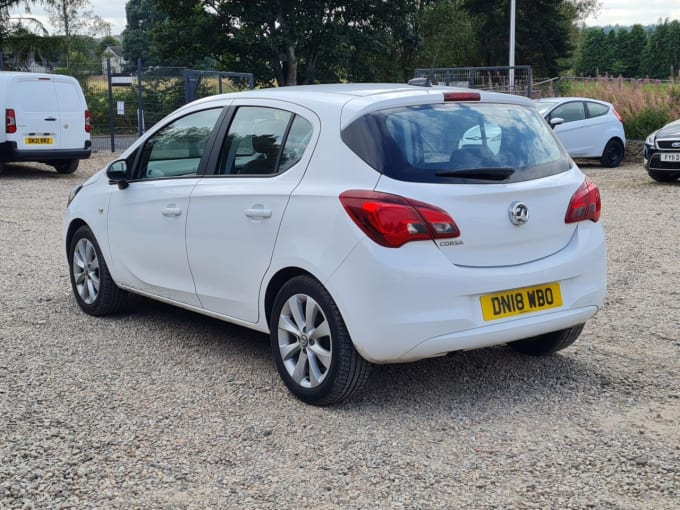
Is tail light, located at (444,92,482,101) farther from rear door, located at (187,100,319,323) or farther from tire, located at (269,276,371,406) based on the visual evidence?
tire, located at (269,276,371,406)

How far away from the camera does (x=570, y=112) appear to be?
18969mm

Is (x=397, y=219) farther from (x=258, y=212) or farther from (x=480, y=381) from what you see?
A: (x=480, y=381)

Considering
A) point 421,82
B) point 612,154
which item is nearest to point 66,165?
point 612,154

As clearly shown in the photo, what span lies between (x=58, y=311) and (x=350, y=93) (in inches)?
129

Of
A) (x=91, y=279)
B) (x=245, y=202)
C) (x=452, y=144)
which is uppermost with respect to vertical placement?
(x=452, y=144)

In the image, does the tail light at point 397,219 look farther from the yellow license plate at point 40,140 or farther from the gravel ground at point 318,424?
the yellow license plate at point 40,140

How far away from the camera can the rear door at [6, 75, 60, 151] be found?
17.0 meters

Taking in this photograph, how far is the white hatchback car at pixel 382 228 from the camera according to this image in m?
4.30

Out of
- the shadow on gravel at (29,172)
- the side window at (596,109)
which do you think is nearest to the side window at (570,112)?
the side window at (596,109)

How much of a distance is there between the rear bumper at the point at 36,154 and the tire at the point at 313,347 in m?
13.9

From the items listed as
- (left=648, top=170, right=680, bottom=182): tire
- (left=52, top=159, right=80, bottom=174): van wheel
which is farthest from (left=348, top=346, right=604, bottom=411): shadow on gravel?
(left=52, top=159, right=80, bottom=174): van wheel

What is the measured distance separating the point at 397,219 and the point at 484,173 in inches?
23.4

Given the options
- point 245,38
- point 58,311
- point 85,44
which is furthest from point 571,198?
point 85,44

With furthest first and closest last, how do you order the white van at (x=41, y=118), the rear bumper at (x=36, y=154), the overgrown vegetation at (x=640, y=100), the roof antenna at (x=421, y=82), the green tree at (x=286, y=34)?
1. the green tree at (x=286, y=34)
2. the overgrown vegetation at (x=640, y=100)
3. the rear bumper at (x=36, y=154)
4. the white van at (x=41, y=118)
5. the roof antenna at (x=421, y=82)
